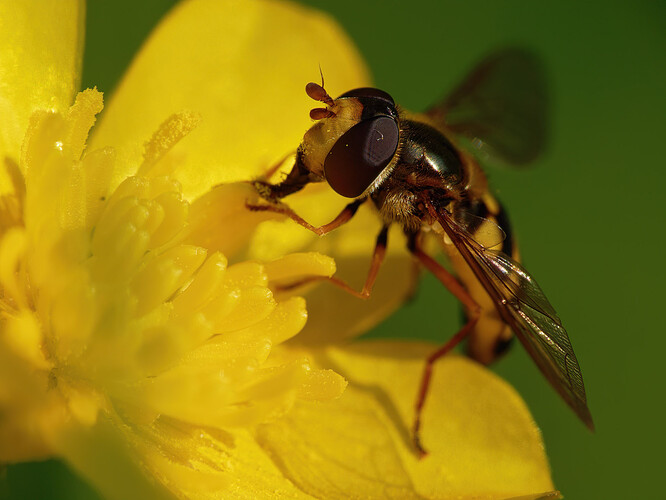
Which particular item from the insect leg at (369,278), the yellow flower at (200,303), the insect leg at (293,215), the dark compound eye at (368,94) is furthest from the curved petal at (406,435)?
the dark compound eye at (368,94)

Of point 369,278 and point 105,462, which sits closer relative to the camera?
point 105,462

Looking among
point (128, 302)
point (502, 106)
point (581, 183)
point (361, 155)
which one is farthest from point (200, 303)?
point (581, 183)

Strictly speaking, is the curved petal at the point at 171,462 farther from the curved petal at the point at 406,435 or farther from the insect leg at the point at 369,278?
the insect leg at the point at 369,278

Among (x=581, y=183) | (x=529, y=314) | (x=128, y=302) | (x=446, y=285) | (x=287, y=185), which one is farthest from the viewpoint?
(x=581, y=183)

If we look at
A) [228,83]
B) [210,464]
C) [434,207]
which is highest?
[228,83]

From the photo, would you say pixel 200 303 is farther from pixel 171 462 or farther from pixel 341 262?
pixel 341 262

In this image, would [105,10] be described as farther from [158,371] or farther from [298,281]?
[158,371]

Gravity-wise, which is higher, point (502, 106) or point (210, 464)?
point (502, 106)
